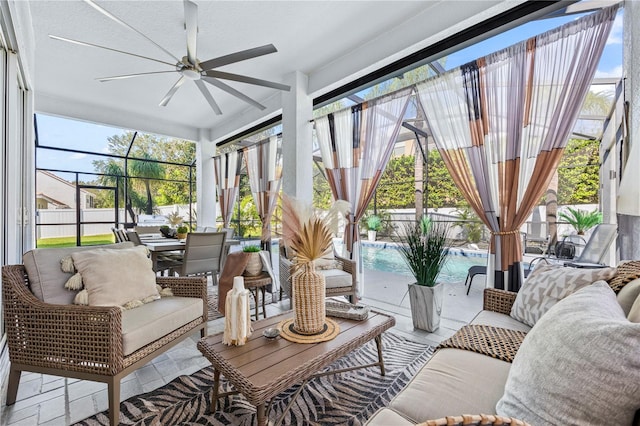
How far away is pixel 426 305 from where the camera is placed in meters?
2.75

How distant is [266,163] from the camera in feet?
17.4

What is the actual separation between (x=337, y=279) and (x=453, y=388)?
192 centimetres

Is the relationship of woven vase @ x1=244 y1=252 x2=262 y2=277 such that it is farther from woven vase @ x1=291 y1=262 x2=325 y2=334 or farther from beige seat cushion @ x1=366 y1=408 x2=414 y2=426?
beige seat cushion @ x1=366 y1=408 x2=414 y2=426

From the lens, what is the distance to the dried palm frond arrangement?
1646 millimetres

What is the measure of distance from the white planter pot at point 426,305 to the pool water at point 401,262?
1700 millimetres

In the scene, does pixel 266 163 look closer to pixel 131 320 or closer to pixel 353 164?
pixel 353 164

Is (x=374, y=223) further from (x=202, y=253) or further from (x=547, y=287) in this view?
(x=547, y=287)

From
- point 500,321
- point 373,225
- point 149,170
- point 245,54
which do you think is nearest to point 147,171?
point 149,170

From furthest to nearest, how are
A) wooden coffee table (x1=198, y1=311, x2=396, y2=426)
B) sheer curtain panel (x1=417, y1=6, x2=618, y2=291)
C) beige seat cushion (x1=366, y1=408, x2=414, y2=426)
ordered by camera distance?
sheer curtain panel (x1=417, y1=6, x2=618, y2=291) → wooden coffee table (x1=198, y1=311, x2=396, y2=426) → beige seat cushion (x1=366, y1=408, x2=414, y2=426)

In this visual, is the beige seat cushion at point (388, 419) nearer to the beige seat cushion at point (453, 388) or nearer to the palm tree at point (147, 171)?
the beige seat cushion at point (453, 388)

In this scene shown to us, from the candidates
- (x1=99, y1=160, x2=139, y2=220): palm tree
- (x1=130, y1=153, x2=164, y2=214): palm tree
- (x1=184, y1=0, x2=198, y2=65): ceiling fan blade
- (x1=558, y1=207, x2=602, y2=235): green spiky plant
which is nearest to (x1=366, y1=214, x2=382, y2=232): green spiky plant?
→ (x1=558, y1=207, x2=602, y2=235): green spiky plant

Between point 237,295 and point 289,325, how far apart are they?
42 cm

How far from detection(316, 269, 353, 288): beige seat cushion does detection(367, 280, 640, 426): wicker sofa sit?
1574mm

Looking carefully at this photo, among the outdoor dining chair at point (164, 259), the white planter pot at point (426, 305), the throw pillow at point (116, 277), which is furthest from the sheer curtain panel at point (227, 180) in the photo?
the white planter pot at point (426, 305)
